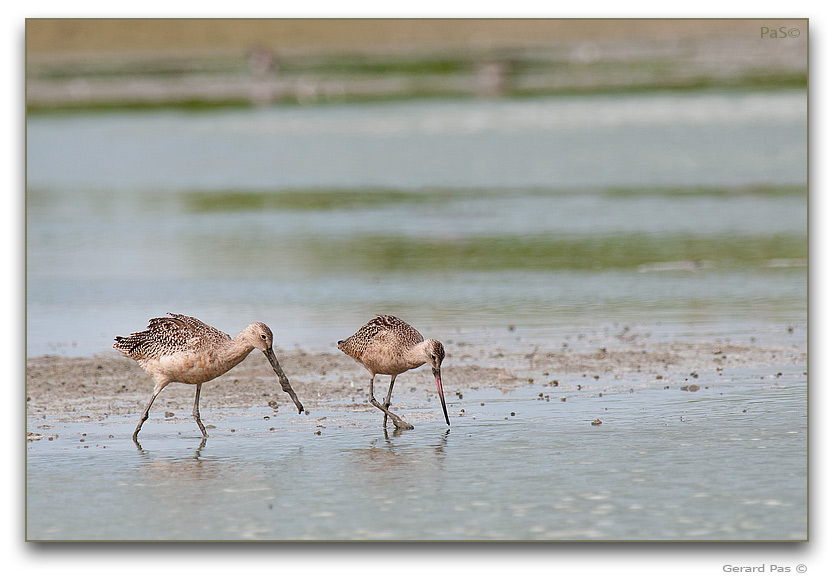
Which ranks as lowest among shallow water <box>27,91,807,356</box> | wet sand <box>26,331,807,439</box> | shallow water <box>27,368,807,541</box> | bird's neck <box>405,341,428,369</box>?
shallow water <box>27,368,807,541</box>

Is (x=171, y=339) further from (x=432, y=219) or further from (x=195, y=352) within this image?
(x=432, y=219)

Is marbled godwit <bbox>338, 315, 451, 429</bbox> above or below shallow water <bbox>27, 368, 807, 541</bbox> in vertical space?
above

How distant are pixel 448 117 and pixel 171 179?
31.0 ft

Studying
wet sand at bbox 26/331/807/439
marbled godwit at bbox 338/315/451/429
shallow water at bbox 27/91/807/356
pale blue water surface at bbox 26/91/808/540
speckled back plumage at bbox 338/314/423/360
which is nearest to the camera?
pale blue water surface at bbox 26/91/808/540

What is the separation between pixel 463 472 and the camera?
870 cm

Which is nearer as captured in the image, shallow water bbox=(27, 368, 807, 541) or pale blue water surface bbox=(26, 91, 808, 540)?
shallow water bbox=(27, 368, 807, 541)

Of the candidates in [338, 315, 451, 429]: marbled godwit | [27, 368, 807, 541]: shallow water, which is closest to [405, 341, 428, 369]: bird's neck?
[338, 315, 451, 429]: marbled godwit

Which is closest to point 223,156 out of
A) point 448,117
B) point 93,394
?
→ point 448,117

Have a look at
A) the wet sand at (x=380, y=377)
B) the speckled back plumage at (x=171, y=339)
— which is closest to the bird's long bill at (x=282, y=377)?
the speckled back plumage at (x=171, y=339)

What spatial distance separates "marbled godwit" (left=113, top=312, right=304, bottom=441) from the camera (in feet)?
32.0

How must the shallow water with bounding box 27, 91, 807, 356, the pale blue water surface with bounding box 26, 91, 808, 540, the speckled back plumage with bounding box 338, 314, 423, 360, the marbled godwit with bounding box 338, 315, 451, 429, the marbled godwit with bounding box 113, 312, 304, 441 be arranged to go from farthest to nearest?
the shallow water with bounding box 27, 91, 807, 356 < the speckled back plumage with bounding box 338, 314, 423, 360 < the marbled godwit with bounding box 338, 315, 451, 429 < the marbled godwit with bounding box 113, 312, 304, 441 < the pale blue water surface with bounding box 26, 91, 808, 540

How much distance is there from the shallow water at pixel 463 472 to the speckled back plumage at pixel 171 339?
0.60 metres

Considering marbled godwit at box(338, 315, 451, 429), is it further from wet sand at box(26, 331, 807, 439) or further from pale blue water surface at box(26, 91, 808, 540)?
wet sand at box(26, 331, 807, 439)

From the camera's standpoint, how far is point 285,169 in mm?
27875
